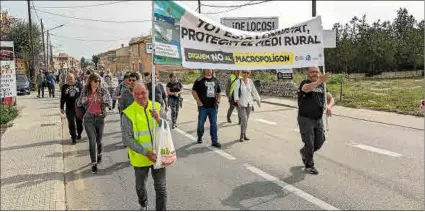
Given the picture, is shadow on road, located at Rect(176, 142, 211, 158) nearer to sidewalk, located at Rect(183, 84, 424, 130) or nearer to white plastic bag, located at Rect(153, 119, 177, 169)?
white plastic bag, located at Rect(153, 119, 177, 169)

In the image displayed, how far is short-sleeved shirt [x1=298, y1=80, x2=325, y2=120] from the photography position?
6848 mm

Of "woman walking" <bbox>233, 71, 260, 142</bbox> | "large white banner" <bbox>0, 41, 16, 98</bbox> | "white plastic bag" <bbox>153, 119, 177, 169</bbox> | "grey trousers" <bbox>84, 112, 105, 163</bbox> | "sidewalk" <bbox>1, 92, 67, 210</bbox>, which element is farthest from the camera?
"large white banner" <bbox>0, 41, 16, 98</bbox>

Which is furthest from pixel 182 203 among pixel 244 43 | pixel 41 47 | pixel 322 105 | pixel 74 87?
pixel 41 47

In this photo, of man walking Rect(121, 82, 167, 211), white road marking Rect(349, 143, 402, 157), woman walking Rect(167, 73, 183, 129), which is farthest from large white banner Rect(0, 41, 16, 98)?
man walking Rect(121, 82, 167, 211)

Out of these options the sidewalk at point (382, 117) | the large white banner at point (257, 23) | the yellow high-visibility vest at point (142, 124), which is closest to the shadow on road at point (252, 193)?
the yellow high-visibility vest at point (142, 124)

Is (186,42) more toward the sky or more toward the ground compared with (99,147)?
more toward the sky

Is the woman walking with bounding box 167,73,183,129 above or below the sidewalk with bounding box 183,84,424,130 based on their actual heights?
above

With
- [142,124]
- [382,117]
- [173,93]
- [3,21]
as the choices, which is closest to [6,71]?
[173,93]

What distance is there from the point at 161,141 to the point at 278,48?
6.30 feet

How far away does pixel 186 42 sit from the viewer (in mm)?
4641

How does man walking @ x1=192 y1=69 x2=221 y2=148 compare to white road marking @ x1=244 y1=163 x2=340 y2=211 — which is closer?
white road marking @ x1=244 y1=163 x2=340 y2=211

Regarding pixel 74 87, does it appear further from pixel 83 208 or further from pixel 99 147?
pixel 83 208

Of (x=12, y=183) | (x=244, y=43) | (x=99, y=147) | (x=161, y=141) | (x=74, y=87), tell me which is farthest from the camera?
(x=74, y=87)

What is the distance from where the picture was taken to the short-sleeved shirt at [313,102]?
685 centimetres
